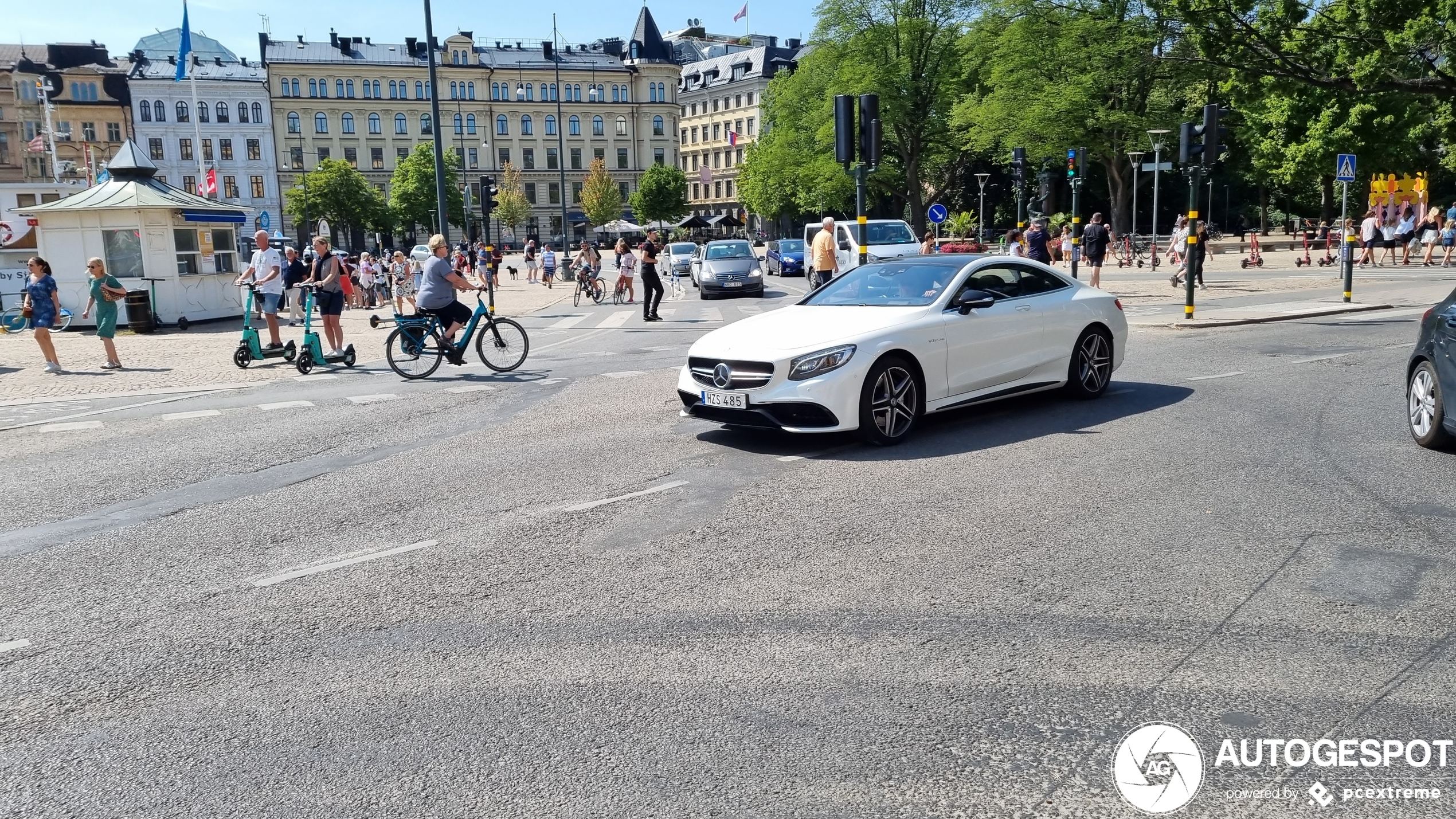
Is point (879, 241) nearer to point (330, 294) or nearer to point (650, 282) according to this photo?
point (650, 282)

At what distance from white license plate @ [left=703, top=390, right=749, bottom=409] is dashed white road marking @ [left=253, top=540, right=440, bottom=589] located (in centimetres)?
283

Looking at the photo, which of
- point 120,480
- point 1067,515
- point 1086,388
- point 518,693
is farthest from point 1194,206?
point 518,693

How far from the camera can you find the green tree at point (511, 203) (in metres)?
107

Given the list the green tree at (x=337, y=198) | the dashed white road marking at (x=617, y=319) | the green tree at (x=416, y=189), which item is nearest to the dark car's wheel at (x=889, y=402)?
the dashed white road marking at (x=617, y=319)

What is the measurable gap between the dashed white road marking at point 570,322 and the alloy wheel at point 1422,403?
17.0m

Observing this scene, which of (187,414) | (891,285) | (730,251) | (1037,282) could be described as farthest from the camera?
(730,251)

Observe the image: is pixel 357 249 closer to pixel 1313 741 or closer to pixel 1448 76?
pixel 1448 76

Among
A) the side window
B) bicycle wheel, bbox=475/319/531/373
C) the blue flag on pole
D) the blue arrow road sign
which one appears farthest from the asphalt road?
the blue flag on pole

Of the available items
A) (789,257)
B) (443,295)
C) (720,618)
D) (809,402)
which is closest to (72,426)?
(443,295)

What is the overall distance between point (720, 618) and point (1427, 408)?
229 inches

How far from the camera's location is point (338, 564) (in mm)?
6137

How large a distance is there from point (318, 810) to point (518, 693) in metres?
0.95

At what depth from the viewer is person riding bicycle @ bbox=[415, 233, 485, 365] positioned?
555 inches

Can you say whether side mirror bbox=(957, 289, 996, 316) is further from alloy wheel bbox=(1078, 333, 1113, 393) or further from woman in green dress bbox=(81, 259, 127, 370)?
woman in green dress bbox=(81, 259, 127, 370)
